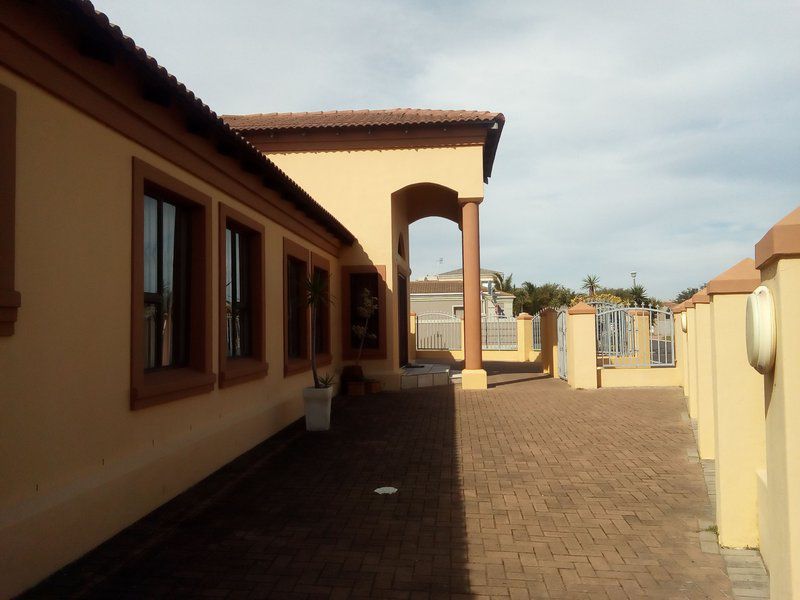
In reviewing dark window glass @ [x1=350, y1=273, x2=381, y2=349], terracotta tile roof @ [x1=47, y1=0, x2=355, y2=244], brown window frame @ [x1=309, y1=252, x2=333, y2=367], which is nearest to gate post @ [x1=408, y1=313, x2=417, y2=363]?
dark window glass @ [x1=350, y1=273, x2=381, y2=349]

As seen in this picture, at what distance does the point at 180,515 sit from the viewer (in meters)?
5.16

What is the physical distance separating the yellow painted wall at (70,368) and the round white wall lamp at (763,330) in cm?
419

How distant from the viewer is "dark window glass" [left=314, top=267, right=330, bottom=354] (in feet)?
41.1

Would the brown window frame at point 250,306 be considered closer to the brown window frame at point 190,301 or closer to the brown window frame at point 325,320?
the brown window frame at point 190,301

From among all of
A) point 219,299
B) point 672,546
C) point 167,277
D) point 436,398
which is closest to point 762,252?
point 672,546

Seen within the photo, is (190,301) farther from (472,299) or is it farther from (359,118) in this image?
(359,118)

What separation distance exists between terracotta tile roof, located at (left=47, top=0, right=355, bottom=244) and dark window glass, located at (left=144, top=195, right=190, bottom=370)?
3.14 feet

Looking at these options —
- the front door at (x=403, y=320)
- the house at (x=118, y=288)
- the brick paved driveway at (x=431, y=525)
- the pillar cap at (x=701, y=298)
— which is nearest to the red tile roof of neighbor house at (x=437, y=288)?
the front door at (x=403, y=320)

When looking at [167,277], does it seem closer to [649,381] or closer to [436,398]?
[436,398]

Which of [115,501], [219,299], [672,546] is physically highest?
[219,299]

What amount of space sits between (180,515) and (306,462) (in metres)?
2.10

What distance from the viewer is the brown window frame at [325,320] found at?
12.0 meters

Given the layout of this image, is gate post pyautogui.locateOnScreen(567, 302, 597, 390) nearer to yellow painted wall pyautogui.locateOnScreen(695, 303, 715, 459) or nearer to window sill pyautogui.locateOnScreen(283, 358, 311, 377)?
window sill pyautogui.locateOnScreen(283, 358, 311, 377)

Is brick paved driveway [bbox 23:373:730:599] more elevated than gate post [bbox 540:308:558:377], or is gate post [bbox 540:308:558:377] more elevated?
gate post [bbox 540:308:558:377]
